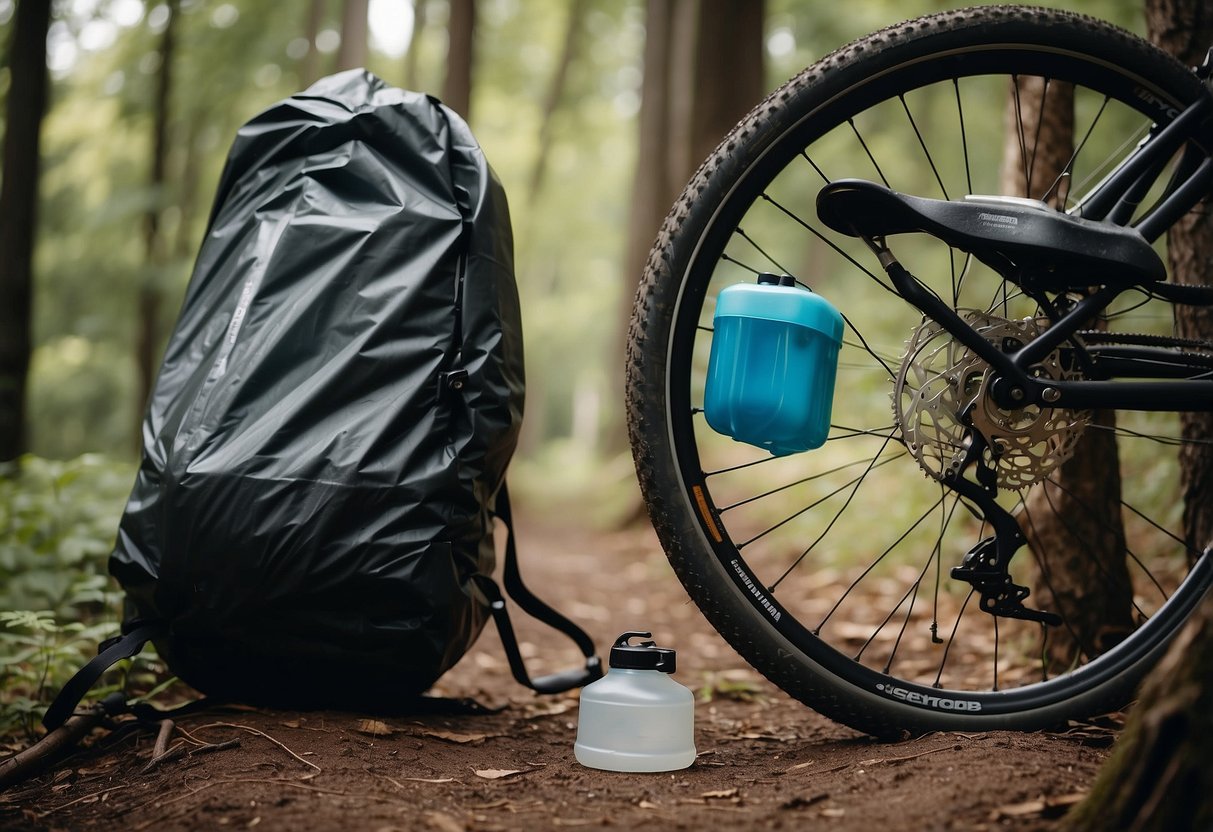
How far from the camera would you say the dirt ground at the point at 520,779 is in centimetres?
121

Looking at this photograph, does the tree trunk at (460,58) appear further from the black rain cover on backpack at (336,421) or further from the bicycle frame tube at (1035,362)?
the bicycle frame tube at (1035,362)

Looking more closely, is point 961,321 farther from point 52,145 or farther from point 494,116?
point 494,116

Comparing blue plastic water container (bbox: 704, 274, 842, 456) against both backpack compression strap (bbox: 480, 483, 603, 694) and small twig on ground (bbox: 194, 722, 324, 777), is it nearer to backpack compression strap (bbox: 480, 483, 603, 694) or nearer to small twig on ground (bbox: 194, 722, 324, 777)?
backpack compression strap (bbox: 480, 483, 603, 694)

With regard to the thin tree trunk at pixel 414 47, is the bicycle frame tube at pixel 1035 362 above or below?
below

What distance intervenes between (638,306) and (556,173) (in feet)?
43.4

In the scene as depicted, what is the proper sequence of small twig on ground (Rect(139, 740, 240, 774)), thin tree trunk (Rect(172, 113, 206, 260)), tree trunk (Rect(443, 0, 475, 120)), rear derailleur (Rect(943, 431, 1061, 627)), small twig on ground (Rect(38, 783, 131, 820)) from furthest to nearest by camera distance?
thin tree trunk (Rect(172, 113, 206, 260)) < tree trunk (Rect(443, 0, 475, 120)) < rear derailleur (Rect(943, 431, 1061, 627)) < small twig on ground (Rect(139, 740, 240, 774)) < small twig on ground (Rect(38, 783, 131, 820))

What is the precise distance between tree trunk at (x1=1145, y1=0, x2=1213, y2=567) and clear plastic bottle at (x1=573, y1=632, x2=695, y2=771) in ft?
4.19

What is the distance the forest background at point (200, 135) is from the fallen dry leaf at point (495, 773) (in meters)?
1.05

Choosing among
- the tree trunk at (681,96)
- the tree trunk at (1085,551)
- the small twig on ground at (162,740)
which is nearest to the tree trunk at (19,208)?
the tree trunk at (681,96)

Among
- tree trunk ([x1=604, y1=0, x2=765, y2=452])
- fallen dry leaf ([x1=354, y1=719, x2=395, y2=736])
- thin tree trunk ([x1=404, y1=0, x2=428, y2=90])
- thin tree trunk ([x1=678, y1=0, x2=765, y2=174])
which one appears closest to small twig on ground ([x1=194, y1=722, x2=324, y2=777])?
fallen dry leaf ([x1=354, y1=719, x2=395, y2=736])

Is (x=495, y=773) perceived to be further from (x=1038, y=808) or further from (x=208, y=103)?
(x=208, y=103)

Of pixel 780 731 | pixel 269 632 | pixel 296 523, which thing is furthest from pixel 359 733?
pixel 780 731

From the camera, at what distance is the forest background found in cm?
293

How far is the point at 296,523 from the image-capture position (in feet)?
5.00
